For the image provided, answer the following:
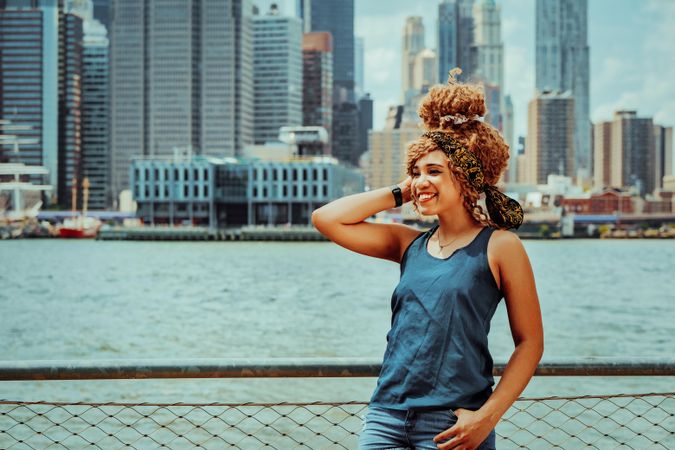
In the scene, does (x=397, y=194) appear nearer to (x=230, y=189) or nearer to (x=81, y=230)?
(x=230, y=189)

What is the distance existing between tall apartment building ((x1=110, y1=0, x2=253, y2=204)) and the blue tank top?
618 feet

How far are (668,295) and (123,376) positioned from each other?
2091 inches

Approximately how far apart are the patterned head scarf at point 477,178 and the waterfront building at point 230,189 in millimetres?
139900

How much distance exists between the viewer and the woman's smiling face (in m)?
3.31

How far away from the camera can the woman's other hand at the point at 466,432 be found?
3064 millimetres

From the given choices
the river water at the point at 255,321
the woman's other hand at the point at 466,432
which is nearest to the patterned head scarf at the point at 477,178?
the woman's other hand at the point at 466,432

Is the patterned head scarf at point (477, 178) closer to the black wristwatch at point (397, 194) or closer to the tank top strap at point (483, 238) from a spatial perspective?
the tank top strap at point (483, 238)

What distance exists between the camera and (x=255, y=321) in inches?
1459

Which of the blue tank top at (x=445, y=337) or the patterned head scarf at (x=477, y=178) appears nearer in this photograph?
the blue tank top at (x=445, y=337)

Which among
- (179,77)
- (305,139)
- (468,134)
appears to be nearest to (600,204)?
(305,139)

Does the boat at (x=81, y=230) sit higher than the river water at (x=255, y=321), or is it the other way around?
the river water at (x=255, y=321)


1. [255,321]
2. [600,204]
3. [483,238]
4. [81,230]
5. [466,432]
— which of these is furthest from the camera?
[600,204]

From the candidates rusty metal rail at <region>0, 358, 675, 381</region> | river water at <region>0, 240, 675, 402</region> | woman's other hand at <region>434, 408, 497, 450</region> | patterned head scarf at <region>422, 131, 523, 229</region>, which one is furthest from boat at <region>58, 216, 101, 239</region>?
woman's other hand at <region>434, 408, 497, 450</region>

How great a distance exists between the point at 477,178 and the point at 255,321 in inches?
1349
